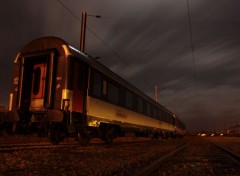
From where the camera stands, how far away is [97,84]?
11.0 meters

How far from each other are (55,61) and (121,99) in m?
4.99

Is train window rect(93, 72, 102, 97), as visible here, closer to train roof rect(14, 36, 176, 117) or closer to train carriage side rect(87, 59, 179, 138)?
train carriage side rect(87, 59, 179, 138)

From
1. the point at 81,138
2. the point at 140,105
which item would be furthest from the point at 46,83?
the point at 140,105

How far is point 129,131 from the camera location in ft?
48.7

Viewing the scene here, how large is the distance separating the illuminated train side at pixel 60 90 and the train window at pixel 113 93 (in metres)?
0.04

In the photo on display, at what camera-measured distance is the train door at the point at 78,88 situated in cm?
→ 970

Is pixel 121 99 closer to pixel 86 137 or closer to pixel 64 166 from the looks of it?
pixel 86 137

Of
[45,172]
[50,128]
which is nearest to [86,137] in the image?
[50,128]

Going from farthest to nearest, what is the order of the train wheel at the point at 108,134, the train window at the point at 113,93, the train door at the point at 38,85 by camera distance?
the train window at the point at 113,93 → the train wheel at the point at 108,134 → the train door at the point at 38,85

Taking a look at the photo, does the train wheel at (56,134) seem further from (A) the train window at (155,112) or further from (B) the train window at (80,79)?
(A) the train window at (155,112)

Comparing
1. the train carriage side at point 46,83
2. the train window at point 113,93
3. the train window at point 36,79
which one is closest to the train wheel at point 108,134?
the train window at point 113,93

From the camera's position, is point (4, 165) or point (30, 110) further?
point (30, 110)

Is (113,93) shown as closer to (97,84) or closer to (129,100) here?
(97,84)

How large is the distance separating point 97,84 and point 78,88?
123 cm
